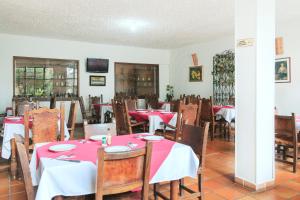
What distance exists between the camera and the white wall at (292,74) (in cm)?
591

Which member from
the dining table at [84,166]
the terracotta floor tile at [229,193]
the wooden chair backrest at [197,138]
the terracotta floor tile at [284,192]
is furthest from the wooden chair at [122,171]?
the terracotta floor tile at [284,192]

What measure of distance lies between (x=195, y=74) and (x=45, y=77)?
16.2ft

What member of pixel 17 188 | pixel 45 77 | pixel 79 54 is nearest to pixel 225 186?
pixel 17 188

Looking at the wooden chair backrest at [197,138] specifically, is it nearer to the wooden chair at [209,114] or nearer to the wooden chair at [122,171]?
the wooden chair at [122,171]

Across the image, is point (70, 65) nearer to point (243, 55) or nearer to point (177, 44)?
point (177, 44)

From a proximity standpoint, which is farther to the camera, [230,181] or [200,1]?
[200,1]

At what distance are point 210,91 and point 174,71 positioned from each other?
213 cm

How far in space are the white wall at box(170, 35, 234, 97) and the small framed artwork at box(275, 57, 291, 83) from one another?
161 cm

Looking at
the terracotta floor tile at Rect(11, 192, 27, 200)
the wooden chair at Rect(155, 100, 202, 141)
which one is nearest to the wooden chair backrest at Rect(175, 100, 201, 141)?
the wooden chair at Rect(155, 100, 202, 141)

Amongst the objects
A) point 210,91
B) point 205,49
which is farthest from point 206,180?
point 205,49

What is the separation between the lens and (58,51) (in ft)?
25.9

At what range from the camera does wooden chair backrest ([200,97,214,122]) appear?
5684 millimetres
